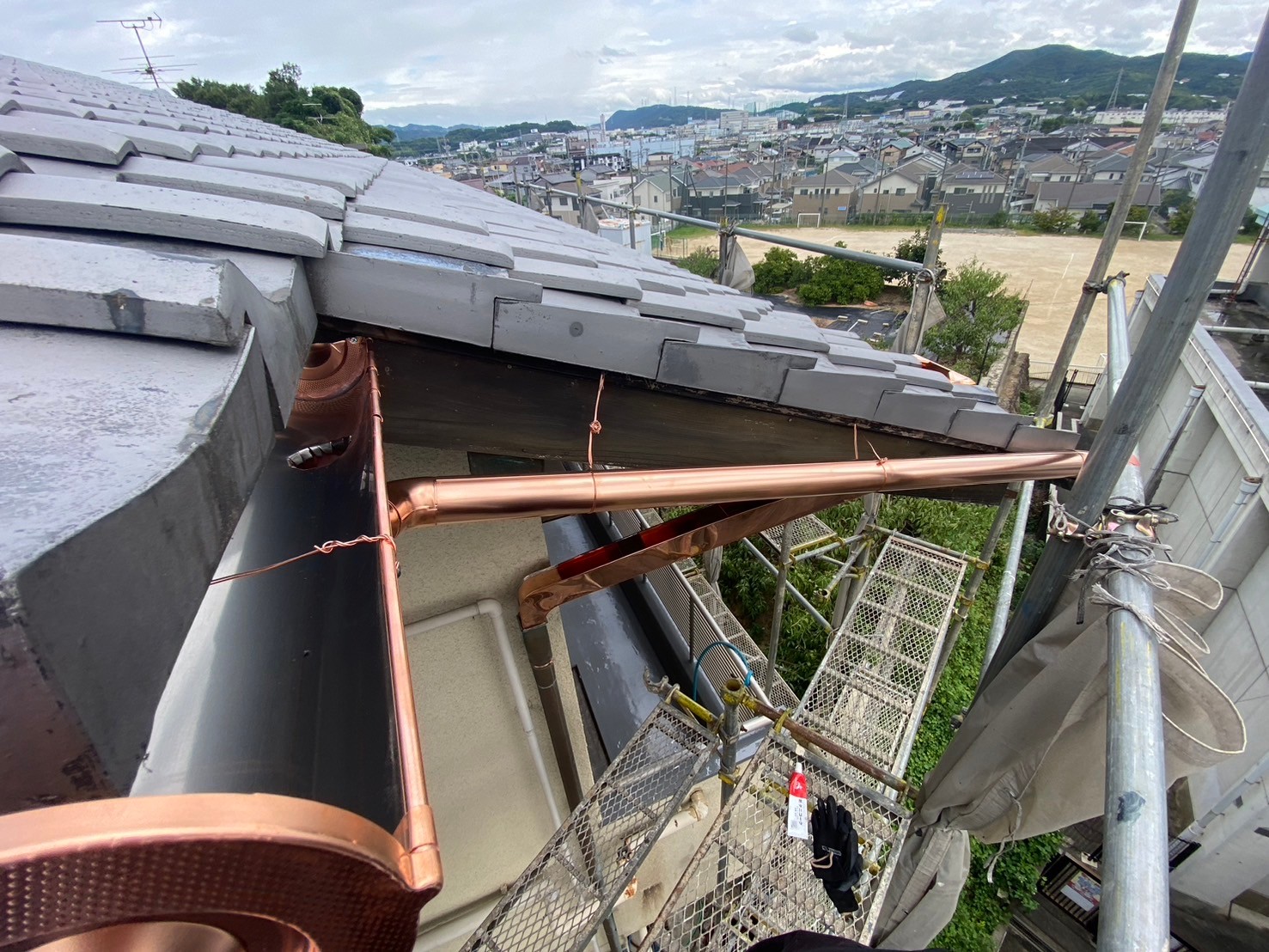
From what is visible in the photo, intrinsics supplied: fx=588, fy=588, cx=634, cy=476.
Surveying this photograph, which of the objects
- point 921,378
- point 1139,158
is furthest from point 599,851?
point 1139,158

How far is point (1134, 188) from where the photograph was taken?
6.90 metres

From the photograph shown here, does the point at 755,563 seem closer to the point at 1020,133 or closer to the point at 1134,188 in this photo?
the point at 1134,188

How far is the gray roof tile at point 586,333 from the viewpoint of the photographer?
66.6 inches

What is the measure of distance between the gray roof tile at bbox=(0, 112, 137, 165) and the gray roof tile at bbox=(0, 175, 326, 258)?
34cm

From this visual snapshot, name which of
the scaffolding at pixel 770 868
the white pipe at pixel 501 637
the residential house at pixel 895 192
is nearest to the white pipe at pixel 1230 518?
the scaffolding at pixel 770 868

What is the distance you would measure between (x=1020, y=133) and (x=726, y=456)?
3625 inches

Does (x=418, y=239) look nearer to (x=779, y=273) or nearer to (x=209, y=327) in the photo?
(x=209, y=327)

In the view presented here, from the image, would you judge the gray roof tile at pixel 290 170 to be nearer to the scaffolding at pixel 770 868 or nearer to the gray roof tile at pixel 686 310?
the gray roof tile at pixel 686 310

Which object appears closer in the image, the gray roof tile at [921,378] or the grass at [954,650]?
the gray roof tile at [921,378]

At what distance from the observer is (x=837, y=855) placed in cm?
293

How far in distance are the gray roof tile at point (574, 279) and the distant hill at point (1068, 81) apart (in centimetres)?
9229

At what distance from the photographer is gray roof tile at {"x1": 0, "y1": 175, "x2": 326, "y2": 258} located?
3.95 feet

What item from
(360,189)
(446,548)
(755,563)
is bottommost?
(755,563)

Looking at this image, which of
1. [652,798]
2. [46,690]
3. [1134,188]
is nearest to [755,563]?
[1134,188]
